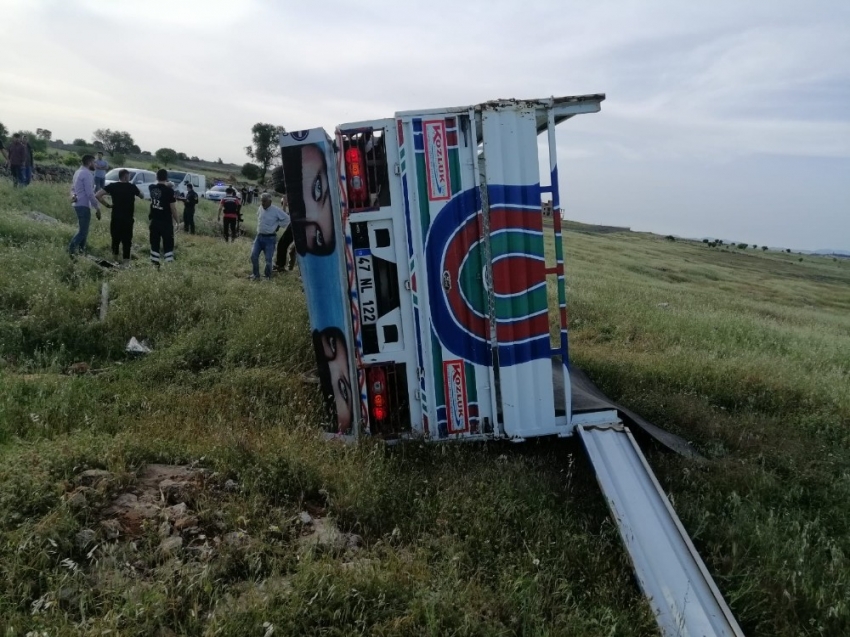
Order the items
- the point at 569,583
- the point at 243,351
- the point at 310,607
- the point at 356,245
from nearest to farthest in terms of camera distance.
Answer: the point at 310,607 → the point at 569,583 → the point at 356,245 → the point at 243,351

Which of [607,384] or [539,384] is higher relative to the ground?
[539,384]

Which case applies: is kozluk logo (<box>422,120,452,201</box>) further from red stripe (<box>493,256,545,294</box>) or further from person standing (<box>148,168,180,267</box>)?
person standing (<box>148,168,180,267</box>)

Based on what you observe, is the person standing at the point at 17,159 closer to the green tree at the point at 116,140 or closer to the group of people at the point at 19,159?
the group of people at the point at 19,159

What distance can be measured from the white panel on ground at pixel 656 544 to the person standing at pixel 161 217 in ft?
29.6

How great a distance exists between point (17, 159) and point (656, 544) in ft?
62.3

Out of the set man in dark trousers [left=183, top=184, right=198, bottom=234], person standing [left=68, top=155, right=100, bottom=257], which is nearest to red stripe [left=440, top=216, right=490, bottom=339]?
person standing [left=68, top=155, right=100, bottom=257]

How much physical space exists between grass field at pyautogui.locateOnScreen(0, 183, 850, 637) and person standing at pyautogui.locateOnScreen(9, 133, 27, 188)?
11.4 metres

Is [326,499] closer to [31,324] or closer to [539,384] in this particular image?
[539,384]

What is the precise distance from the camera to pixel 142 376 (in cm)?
600

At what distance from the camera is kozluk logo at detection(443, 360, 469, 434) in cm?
474

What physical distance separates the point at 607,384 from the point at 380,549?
4.25 meters

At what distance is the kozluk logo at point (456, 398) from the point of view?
4.74 m

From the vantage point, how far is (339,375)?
489cm

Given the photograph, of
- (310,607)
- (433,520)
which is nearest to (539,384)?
(433,520)
